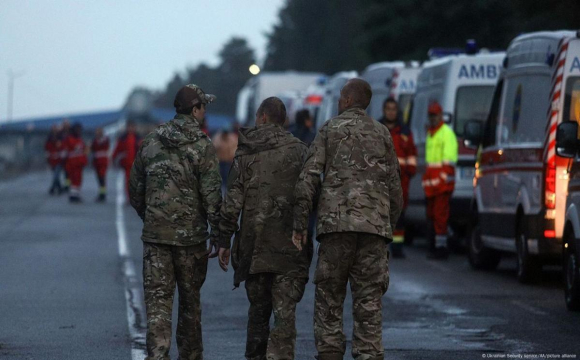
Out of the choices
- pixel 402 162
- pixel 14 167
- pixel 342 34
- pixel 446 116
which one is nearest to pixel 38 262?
pixel 402 162

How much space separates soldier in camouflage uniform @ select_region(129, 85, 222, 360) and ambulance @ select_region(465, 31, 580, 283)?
4333 mm

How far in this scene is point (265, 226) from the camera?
332 inches

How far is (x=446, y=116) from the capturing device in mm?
19234

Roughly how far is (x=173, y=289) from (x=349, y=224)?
3.92 feet

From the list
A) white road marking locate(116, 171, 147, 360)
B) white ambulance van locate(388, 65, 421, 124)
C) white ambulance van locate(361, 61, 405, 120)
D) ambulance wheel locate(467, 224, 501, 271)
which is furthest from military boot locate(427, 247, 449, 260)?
white ambulance van locate(361, 61, 405, 120)

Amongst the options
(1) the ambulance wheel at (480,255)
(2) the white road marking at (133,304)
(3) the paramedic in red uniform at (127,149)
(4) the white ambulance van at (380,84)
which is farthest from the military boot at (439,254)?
(3) the paramedic in red uniform at (127,149)

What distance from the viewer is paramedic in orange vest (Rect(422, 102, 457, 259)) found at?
17469 millimetres

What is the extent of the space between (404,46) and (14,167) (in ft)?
81.1

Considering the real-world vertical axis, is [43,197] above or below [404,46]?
below

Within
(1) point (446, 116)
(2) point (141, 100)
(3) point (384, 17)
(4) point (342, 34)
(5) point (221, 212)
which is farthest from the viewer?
(2) point (141, 100)

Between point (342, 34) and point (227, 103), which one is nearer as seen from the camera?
point (342, 34)

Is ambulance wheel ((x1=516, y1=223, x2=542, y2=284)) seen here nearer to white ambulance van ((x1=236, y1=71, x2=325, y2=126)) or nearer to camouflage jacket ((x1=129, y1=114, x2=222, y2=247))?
camouflage jacket ((x1=129, y1=114, x2=222, y2=247))

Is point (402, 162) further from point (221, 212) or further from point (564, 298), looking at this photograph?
point (221, 212)

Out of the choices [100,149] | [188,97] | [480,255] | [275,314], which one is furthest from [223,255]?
[100,149]
